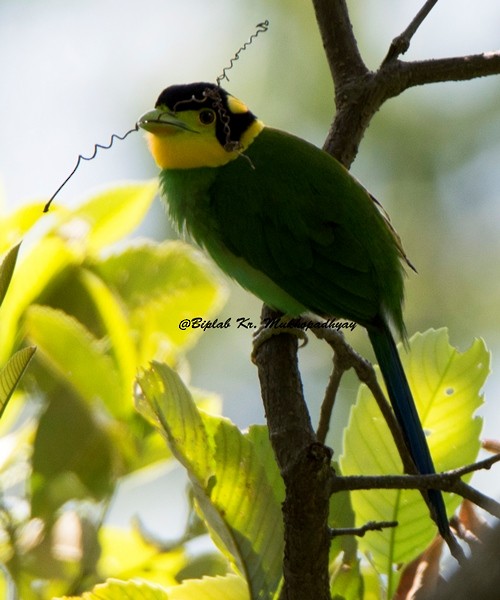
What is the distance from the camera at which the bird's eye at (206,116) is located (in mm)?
3021

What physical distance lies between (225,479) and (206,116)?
5.52 ft

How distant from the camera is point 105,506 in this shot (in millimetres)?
1906

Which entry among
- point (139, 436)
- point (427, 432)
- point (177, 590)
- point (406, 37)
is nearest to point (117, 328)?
point (139, 436)

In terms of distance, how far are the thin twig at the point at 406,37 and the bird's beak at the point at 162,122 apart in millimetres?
672

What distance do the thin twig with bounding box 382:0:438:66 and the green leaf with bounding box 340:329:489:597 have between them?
959mm

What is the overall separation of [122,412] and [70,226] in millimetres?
429

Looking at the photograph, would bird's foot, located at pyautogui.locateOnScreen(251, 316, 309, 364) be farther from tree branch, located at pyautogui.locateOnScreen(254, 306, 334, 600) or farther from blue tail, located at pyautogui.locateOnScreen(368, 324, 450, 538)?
tree branch, located at pyautogui.locateOnScreen(254, 306, 334, 600)

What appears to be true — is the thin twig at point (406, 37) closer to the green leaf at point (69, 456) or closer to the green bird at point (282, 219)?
the green bird at point (282, 219)

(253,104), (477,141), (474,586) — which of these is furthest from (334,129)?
(477,141)

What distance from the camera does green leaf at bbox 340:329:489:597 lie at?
1.86 metres

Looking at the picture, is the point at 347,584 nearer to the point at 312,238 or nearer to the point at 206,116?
the point at 312,238

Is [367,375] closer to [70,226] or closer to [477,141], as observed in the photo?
[70,226]

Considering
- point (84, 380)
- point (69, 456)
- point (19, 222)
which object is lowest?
point (69, 456)

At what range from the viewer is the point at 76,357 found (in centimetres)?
190
